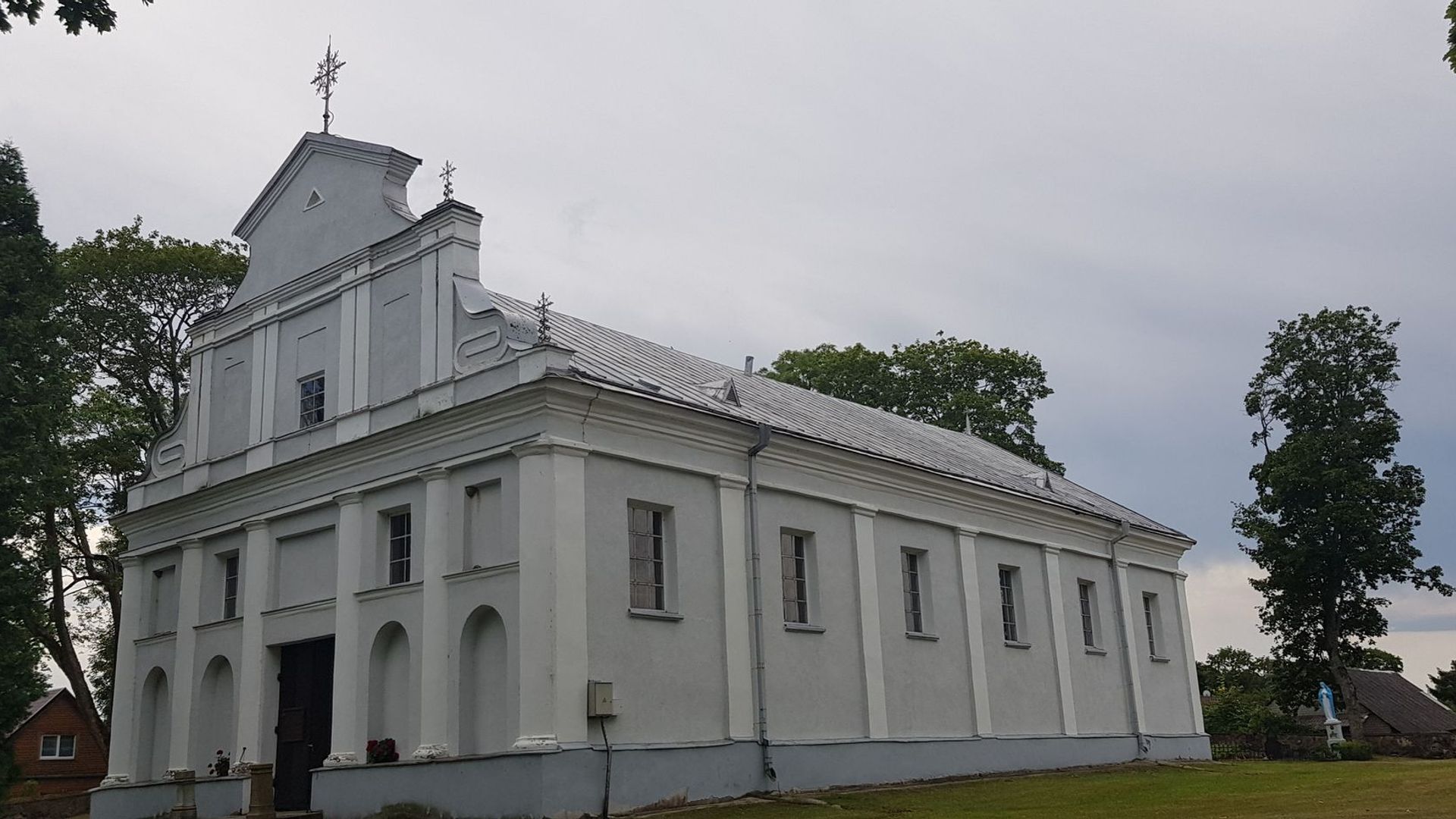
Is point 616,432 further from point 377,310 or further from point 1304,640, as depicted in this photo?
point 1304,640

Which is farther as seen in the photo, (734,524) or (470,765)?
(734,524)

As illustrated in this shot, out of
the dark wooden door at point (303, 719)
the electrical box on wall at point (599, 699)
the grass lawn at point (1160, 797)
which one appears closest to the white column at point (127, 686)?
the dark wooden door at point (303, 719)

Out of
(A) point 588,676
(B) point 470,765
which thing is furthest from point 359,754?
(A) point 588,676

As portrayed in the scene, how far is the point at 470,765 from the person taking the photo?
17188 mm

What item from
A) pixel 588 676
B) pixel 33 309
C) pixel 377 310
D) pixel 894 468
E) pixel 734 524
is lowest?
pixel 588 676

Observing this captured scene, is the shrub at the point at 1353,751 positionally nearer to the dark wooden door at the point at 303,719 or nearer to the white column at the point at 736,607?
the white column at the point at 736,607

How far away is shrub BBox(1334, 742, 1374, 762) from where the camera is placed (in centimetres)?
3528

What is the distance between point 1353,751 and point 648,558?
2578 centimetres

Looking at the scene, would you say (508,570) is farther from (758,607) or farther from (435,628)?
(758,607)

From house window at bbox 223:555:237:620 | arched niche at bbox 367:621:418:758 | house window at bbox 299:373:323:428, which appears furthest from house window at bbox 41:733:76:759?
arched niche at bbox 367:621:418:758

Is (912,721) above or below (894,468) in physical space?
below

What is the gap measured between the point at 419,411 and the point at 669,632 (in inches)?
204

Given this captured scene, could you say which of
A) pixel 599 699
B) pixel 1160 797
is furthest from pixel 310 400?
pixel 1160 797

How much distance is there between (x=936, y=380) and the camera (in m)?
49.0
